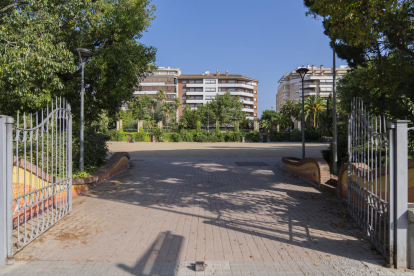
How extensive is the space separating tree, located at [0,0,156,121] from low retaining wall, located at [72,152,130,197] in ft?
8.05

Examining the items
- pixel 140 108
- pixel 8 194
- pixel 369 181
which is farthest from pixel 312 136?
pixel 8 194

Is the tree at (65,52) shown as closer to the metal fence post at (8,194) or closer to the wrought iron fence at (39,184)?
the wrought iron fence at (39,184)

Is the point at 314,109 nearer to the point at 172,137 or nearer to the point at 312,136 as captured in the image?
the point at 312,136

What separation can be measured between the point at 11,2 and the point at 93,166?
6146mm

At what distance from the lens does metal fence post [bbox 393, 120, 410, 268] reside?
12.7ft

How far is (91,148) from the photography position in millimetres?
10867

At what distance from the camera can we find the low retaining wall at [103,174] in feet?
27.4

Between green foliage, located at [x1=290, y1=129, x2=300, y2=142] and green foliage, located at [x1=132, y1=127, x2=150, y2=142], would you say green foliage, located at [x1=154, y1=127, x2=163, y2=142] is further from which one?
green foliage, located at [x1=290, y1=129, x2=300, y2=142]

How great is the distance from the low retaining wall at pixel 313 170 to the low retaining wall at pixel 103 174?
6703 millimetres

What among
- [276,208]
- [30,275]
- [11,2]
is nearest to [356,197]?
[276,208]

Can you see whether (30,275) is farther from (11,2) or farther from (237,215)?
(11,2)

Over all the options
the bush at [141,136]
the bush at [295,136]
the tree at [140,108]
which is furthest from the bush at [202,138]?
the tree at [140,108]

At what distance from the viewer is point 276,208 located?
685 cm

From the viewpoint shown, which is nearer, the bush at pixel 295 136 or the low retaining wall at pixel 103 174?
the low retaining wall at pixel 103 174
